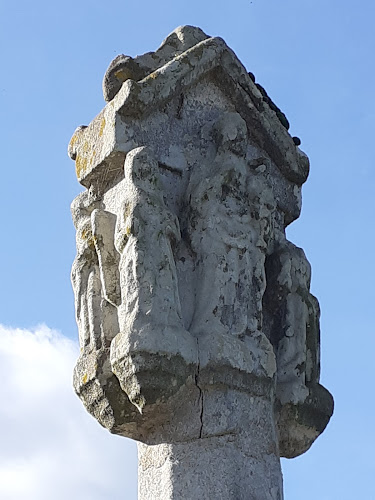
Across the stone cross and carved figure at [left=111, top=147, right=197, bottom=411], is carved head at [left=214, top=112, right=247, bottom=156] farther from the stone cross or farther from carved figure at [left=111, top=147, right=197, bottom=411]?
carved figure at [left=111, top=147, right=197, bottom=411]

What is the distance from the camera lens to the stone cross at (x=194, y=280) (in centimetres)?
596

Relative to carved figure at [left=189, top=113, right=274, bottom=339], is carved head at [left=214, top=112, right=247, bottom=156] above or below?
above

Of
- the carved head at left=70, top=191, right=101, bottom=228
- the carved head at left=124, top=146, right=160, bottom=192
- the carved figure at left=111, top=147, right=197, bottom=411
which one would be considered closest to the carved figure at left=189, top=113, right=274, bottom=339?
the carved figure at left=111, top=147, right=197, bottom=411

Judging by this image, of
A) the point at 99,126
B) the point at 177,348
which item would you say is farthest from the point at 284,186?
the point at 177,348

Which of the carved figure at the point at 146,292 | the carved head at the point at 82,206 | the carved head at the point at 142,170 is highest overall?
the carved head at the point at 82,206

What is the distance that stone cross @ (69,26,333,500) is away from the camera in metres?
5.96

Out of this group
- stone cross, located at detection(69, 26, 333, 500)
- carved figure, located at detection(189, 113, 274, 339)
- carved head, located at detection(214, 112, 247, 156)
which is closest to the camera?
stone cross, located at detection(69, 26, 333, 500)

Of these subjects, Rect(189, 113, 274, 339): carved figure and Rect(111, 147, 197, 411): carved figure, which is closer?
Rect(111, 147, 197, 411): carved figure

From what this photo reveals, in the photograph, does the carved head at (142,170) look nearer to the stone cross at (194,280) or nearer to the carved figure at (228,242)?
the stone cross at (194,280)

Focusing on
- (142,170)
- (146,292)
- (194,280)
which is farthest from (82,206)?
(146,292)

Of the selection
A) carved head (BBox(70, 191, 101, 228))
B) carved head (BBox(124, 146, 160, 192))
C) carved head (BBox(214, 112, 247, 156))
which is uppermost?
carved head (BBox(214, 112, 247, 156))

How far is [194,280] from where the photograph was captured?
635cm

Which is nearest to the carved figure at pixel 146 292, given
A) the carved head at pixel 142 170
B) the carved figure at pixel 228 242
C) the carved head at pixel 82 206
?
the carved head at pixel 142 170

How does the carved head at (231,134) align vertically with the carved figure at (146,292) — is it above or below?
above
